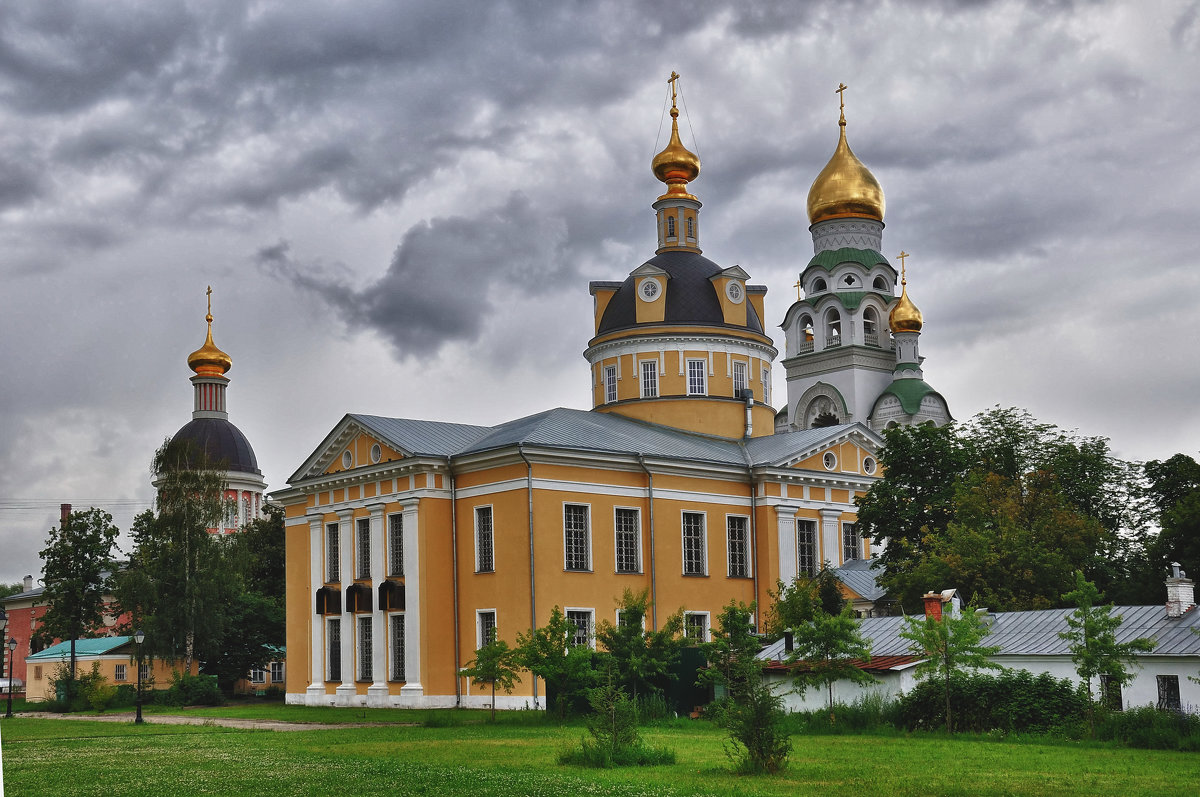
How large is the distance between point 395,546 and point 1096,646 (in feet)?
76.1

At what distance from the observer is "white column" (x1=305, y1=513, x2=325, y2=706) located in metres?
44.0

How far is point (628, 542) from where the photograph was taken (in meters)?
41.4

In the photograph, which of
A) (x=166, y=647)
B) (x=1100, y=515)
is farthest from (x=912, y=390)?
(x=166, y=647)

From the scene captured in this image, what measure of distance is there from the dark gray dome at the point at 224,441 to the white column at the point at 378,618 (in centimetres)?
4715

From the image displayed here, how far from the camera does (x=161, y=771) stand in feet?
64.5

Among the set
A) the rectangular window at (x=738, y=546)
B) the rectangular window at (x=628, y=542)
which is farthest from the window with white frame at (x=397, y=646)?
the rectangular window at (x=738, y=546)

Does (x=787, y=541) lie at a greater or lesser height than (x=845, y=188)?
lesser

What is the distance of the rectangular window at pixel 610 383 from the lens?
49.9m

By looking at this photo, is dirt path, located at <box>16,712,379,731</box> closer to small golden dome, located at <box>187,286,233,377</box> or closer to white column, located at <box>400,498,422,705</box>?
white column, located at <box>400,498,422,705</box>

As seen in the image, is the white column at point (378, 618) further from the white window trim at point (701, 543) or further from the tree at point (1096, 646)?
the tree at point (1096, 646)

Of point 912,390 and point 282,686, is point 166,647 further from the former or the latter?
point 912,390

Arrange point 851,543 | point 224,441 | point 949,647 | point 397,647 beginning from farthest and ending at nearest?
1. point 224,441
2. point 851,543
3. point 397,647
4. point 949,647

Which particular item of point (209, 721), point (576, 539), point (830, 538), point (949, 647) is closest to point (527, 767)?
point (949, 647)

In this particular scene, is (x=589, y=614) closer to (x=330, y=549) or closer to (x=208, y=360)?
(x=330, y=549)
